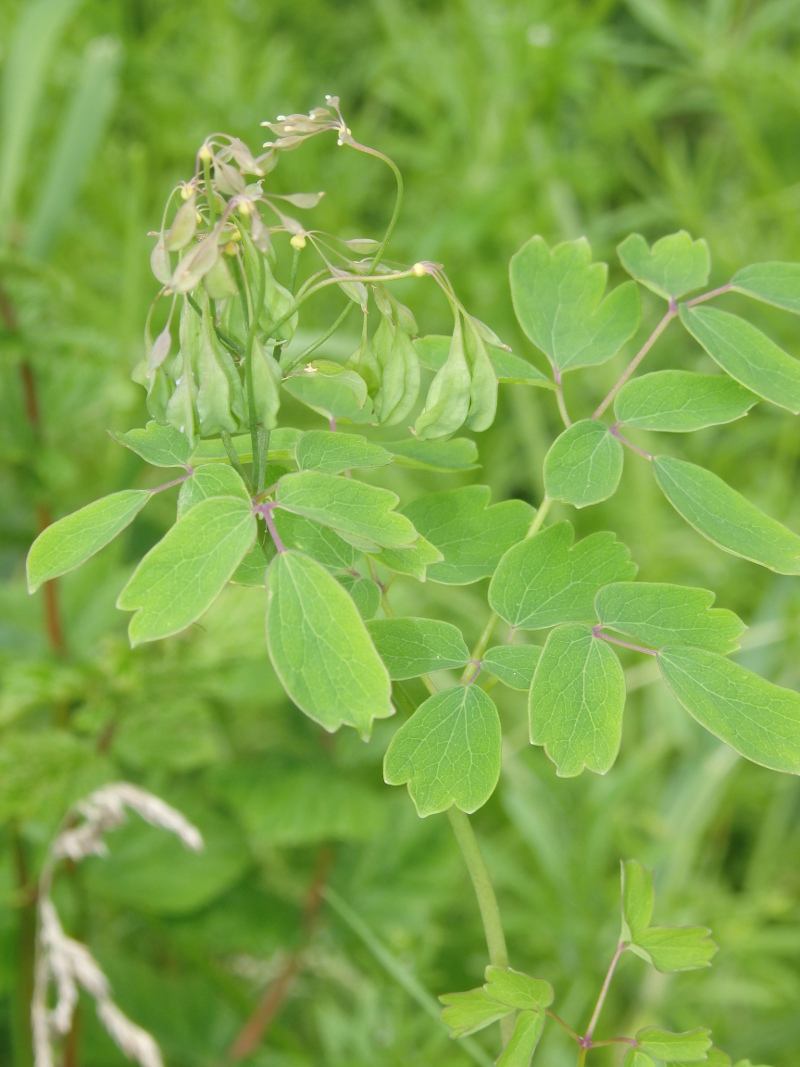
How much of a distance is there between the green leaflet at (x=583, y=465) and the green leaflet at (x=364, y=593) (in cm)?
10

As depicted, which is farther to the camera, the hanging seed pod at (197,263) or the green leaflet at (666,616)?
the green leaflet at (666,616)

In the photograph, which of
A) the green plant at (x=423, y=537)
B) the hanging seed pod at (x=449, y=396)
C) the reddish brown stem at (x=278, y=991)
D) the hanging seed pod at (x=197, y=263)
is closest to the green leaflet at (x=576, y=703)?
the green plant at (x=423, y=537)

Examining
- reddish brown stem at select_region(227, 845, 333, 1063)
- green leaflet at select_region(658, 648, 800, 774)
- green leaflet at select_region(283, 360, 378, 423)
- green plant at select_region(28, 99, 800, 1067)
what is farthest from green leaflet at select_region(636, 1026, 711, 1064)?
reddish brown stem at select_region(227, 845, 333, 1063)

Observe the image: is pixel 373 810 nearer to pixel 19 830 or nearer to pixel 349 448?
pixel 19 830

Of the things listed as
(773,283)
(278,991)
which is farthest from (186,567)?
(278,991)

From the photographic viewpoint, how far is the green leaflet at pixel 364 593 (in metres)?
0.50

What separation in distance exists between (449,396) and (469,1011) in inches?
10.5

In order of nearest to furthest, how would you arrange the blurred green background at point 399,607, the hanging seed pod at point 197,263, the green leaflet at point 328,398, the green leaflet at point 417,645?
the hanging seed pod at point 197,263
the green leaflet at point 417,645
the green leaflet at point 328,398
the blurred green background at point 399,607

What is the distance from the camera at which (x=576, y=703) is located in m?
0.45

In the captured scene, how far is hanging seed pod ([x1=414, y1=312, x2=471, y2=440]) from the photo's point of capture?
44 cm

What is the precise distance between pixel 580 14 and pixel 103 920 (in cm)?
170

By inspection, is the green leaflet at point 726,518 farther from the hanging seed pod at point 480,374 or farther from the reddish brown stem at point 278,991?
the reddish brown stem at point 278,991

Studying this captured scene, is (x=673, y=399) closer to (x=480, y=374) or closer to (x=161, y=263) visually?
(x=480, y=374)

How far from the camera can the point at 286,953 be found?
118 centimetres
